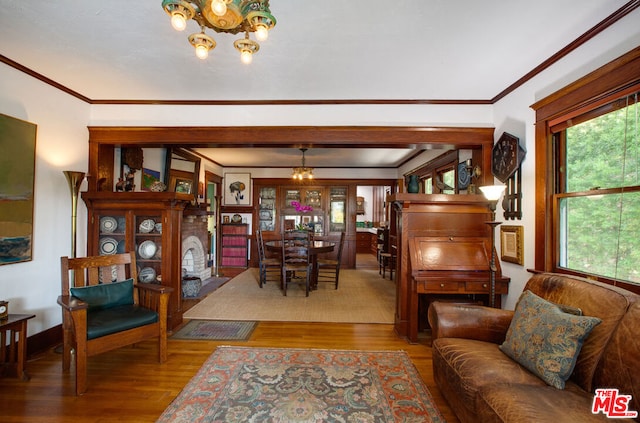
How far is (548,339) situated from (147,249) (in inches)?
143

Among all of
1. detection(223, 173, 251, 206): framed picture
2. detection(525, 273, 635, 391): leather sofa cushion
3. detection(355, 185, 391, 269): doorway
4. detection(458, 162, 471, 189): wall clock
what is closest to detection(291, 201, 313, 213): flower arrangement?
detection(223, 173, 251, 206): framed picture

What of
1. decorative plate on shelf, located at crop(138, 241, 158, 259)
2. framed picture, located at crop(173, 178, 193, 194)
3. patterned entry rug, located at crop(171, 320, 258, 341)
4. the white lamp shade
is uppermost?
framed picture, located at crop(173, 178, 193, 194)

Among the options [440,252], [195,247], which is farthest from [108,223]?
[440,252]

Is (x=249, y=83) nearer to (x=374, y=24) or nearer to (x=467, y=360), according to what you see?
(x=374, y=24)

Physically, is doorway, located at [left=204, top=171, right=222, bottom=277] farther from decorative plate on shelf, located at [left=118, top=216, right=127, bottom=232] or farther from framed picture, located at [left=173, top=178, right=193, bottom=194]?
decorative plate on shelf, located at [left=118, top=216, right=127, bottom=232]

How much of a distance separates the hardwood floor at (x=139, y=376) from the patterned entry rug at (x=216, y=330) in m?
0.09

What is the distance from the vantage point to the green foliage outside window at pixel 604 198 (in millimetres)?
1782

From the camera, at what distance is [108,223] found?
3.21 meters

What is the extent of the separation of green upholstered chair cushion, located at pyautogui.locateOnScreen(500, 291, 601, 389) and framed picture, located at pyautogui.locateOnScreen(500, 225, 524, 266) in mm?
1112

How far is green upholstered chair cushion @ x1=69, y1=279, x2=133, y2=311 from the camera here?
2.36 metres

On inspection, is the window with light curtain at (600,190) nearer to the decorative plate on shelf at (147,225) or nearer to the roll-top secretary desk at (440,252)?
the roll-top secretary desk at (440,252)

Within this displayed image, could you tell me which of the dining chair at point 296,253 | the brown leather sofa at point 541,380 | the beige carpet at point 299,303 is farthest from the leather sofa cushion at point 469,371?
the dining chair at point 296,253

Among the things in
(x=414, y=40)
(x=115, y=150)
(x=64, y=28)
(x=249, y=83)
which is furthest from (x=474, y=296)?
(x=115, y=150)

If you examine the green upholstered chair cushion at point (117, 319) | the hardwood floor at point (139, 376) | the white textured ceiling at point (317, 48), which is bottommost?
the hardwood floor at point (139, 376)
